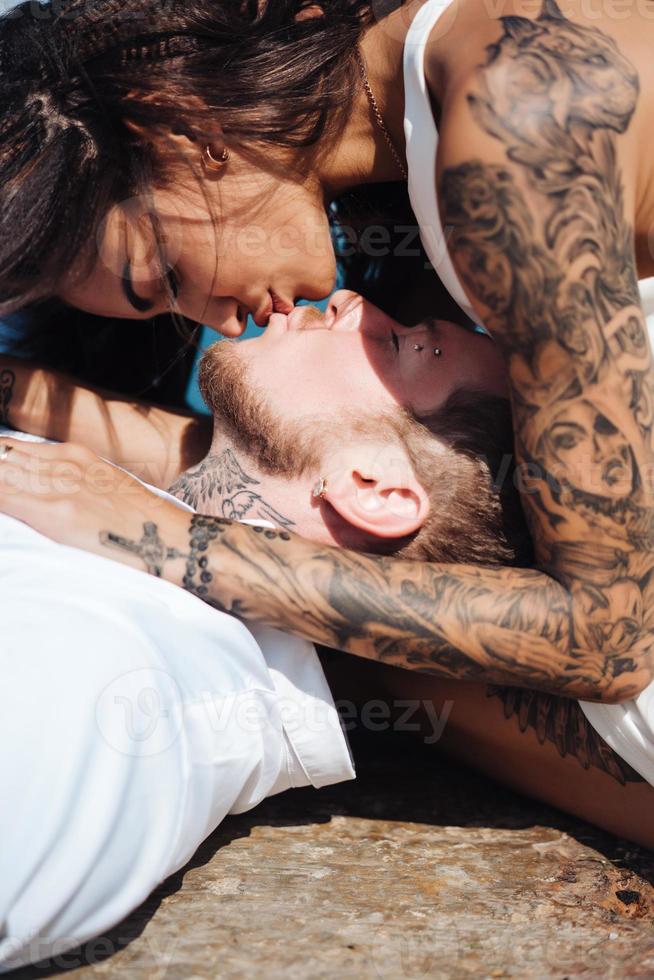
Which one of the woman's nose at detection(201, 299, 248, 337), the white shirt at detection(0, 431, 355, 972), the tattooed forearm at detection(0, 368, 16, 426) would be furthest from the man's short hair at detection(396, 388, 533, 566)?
the tattooed forearm at detection(0, 368, 16, 426)

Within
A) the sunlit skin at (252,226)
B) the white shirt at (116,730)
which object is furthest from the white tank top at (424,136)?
the white shirt at (116,730)

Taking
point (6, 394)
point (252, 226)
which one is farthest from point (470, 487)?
point (6, 394)

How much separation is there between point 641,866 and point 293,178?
180 centimetres

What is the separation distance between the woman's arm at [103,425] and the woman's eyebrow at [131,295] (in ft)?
1.40

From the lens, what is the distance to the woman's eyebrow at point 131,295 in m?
2.49

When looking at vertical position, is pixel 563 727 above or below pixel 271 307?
below

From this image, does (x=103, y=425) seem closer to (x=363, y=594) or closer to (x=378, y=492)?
(x=378, y=492)

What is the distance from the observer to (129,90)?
2266 mm

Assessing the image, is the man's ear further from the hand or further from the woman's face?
the woman's face

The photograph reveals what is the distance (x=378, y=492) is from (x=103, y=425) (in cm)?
114

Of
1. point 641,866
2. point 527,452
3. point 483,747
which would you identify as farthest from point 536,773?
point 527,452

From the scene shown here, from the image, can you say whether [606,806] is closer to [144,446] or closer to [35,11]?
[144,446]

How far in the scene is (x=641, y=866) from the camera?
6.64 feet

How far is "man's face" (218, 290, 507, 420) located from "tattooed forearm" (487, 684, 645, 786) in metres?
0.69
